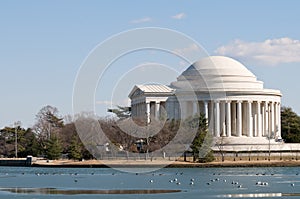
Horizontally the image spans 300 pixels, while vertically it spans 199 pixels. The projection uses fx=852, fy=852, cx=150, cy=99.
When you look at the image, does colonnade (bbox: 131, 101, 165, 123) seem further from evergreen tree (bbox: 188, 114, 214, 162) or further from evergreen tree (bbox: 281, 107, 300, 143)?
evergreen tree (bbox: 188, 114, 214, 162)

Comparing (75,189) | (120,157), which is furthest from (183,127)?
(75,189)

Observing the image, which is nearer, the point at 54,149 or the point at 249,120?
the point at 54,149

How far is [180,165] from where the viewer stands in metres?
125

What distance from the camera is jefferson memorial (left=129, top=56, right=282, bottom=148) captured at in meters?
168

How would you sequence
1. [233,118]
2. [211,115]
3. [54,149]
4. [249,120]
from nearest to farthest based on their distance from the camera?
[54,149]
[249,120]
[211,115]
[233,118]

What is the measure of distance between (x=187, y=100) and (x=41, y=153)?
32643 millimetres

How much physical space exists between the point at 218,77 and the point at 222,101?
564 centimetres

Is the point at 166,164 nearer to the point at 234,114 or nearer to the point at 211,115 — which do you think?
the point at 211,115

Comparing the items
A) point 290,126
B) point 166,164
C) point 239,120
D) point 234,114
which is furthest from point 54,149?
point 290,126

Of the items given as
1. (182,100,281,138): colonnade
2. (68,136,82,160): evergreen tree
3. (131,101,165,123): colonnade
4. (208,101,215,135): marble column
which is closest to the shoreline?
(68,136,82,160): evergreen tree

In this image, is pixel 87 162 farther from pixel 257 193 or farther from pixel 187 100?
pixel 257 193

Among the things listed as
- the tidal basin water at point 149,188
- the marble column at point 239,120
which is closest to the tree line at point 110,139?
the marble column at point 239,120

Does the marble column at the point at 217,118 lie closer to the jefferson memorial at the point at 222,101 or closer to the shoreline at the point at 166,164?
the jefferson memorial at the point at 222,101

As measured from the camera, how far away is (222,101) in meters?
169
